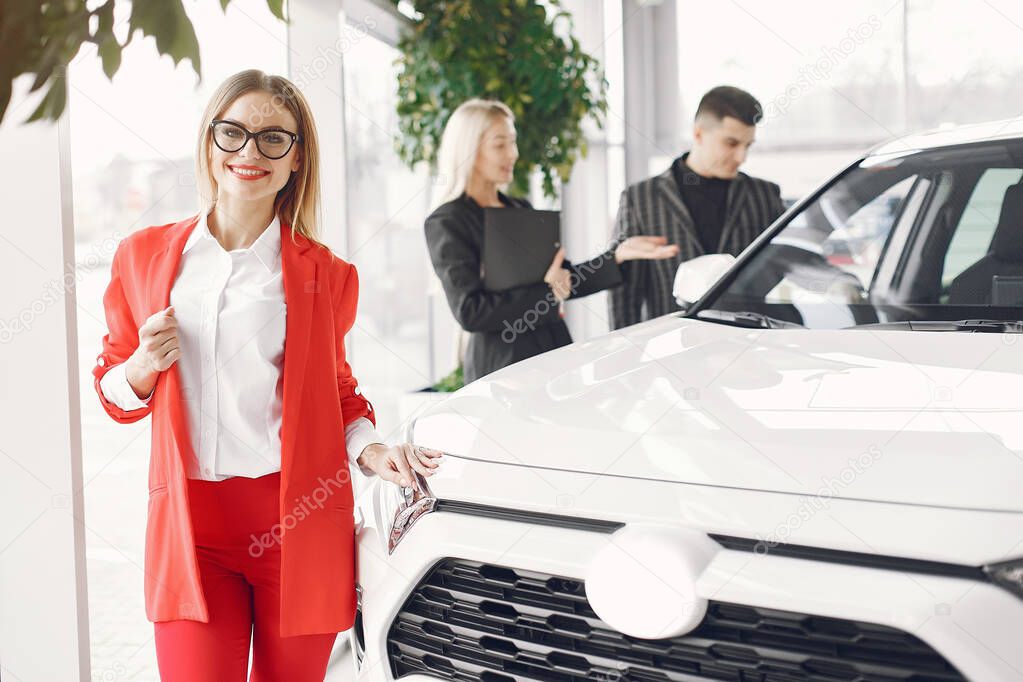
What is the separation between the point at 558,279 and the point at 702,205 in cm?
74

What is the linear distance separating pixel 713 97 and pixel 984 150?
1425mm

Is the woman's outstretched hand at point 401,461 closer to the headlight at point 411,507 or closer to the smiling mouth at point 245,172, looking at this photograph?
the headlight at point 411,507

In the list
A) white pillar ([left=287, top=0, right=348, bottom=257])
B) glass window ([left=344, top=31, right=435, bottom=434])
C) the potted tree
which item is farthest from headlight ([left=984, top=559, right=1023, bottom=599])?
glass window ([left=344, top=31, right=435, bottom=434])

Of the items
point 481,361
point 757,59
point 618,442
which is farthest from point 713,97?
point 757,59

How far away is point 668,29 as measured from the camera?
28.0 ft

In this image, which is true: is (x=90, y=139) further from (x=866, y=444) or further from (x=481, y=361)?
(x=866, y=444)

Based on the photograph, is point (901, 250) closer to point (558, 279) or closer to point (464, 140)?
point (558, 279)

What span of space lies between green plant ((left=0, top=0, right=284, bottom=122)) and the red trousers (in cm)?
104

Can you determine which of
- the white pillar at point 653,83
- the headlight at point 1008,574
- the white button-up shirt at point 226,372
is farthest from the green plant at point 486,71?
the white pillar at point 653,83

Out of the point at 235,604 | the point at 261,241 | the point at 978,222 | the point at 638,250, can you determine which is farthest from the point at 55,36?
the point at 638,250

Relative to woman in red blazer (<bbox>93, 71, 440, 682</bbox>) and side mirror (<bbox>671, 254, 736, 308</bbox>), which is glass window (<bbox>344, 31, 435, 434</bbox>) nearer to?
side mirror (<bbox>671, 254, 736, 308</bbox>)

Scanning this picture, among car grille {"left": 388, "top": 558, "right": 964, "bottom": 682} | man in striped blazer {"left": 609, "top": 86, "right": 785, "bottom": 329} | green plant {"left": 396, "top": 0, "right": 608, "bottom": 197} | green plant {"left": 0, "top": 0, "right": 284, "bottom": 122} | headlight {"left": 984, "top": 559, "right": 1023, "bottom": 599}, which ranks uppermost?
green plant {"left": 396, "top": 0, "right": 608, "bottom": 197}

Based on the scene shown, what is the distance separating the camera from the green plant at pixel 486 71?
4.26 m

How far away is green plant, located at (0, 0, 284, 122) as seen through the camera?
0.62 m
